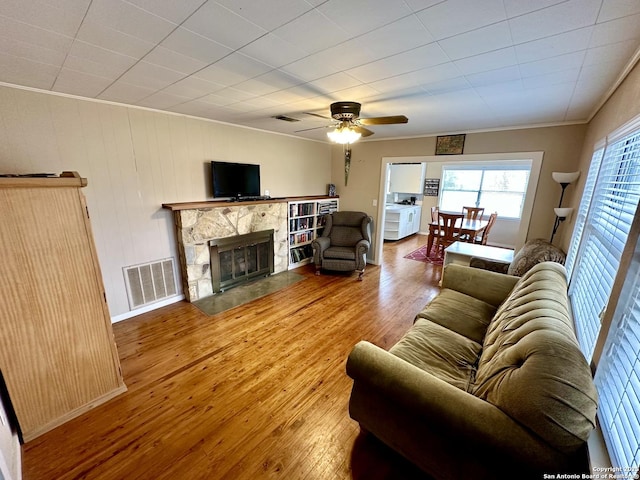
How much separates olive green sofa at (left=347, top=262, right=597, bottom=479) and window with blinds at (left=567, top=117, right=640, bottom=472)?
10cm

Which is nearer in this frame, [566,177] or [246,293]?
[566,177]

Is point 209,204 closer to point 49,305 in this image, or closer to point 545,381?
point 49,305

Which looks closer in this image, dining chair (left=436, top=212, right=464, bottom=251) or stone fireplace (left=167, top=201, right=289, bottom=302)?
stone fireplace (left=167, top=201, right=289, bottom=302)

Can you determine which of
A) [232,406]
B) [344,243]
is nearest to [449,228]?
[344,243]

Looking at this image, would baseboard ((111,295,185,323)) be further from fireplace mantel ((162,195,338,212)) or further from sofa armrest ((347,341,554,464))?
sofa armrest ((347,341,554,464))

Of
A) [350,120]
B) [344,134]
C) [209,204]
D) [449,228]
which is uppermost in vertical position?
[350,120]

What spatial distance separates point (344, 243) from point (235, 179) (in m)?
2.20

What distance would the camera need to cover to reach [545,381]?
37.5 inches

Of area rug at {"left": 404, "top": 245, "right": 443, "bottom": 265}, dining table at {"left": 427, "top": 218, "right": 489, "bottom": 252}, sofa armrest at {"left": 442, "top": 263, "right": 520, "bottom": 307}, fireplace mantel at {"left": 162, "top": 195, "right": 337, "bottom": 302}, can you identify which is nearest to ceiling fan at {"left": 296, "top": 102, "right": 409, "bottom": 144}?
sofa armrest at {"left": 442, "top": 263, "right": 520, "bottom": 307}

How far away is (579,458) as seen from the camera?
37.6 inches

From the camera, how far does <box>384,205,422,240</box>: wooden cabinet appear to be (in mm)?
6668

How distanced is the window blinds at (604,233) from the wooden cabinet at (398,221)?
461cm

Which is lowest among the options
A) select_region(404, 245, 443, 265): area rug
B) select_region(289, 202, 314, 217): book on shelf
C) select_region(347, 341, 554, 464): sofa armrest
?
select_region(404, 245, 443, 265): area rug

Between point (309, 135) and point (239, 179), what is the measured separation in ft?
5.07
